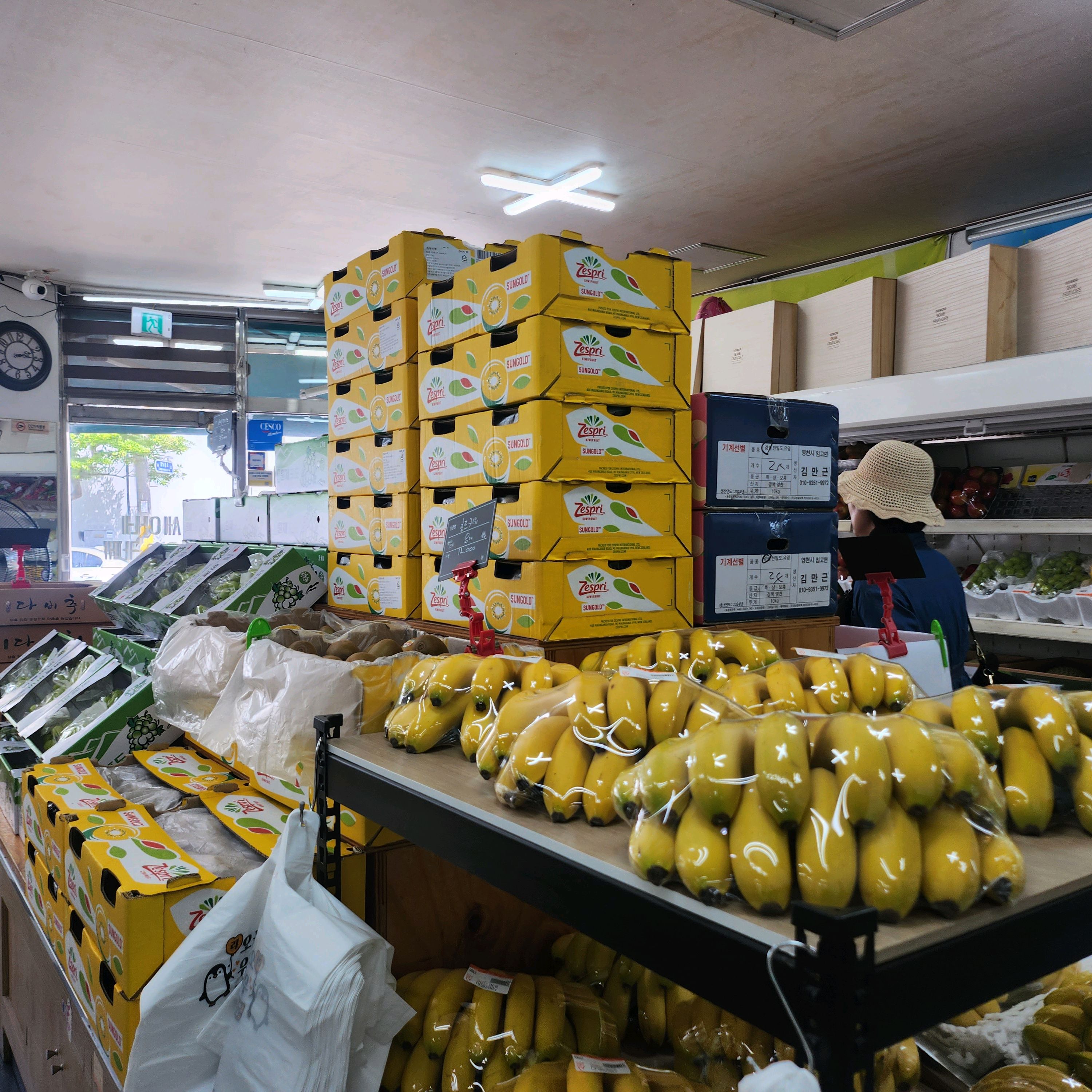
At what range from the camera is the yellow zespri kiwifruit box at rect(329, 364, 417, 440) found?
2311 mm

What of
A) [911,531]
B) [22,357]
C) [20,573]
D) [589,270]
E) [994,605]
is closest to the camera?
[589,270]

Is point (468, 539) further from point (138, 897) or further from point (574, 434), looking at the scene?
point (138, 897)

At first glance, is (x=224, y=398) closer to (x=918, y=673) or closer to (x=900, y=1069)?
(x=918, y=673)

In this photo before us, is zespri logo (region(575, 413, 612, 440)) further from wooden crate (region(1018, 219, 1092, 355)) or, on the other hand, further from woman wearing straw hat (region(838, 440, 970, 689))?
wooden crate (region(1018, 219, 1092, 355))

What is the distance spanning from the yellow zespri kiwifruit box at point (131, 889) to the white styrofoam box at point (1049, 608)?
3.56 m

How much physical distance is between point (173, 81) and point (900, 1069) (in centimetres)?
418

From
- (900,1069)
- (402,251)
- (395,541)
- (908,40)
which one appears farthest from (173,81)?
(900,1069)

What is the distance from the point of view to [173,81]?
3750mm

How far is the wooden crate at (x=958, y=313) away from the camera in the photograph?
358 cm

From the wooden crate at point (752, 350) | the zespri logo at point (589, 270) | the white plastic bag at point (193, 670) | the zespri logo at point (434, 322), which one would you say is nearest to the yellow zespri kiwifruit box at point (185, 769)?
the white plastic bag at point (193, 670)

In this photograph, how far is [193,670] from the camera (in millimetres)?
2205

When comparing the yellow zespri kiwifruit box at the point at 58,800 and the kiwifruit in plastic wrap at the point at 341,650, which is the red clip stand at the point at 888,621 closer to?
the kiwifruit in plastic wrap at the point at 341,650

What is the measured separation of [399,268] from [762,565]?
120cm

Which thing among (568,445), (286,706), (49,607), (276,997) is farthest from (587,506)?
(49,607)
